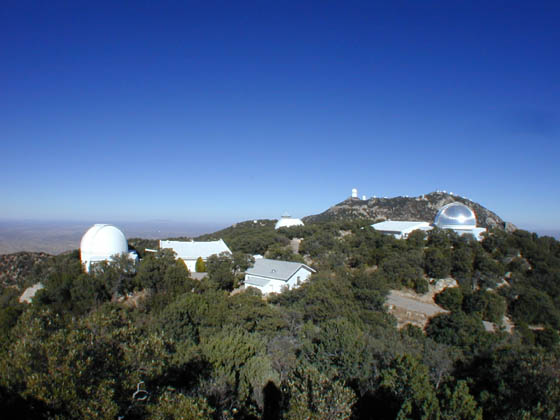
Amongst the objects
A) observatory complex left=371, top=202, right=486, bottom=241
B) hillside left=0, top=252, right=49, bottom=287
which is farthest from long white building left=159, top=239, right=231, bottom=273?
observatory complex left=371, top=202, right=486, bottom=241

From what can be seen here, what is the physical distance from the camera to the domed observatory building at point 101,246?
2631 cm

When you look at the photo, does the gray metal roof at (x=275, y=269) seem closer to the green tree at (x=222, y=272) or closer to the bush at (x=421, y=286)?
the green tree at (x=222, y=272)

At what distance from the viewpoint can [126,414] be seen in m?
6.10

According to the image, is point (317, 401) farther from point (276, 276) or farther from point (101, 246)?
point (101, 246)

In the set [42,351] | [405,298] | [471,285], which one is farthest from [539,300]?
[42,351]

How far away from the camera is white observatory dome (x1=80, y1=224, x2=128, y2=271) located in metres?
26.3

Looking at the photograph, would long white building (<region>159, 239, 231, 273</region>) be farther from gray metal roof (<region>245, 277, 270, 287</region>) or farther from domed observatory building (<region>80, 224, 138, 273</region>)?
gray metal roof (<region>245, 277, 270, 287</region>)

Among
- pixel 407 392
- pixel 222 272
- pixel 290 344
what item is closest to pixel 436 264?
pixel 222 272

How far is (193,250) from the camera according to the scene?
2959 centimetres

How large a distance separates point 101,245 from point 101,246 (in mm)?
84

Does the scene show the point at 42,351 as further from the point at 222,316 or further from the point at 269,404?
the point at 222,316

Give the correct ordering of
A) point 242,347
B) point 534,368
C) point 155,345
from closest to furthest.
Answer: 1. point 155,345
2. point 534,368
3. point 242,347

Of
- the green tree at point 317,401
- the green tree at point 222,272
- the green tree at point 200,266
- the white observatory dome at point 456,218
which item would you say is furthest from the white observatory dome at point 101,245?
the white observatory dome at point 456,218

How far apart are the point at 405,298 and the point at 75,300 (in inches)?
833
